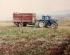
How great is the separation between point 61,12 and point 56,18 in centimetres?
186

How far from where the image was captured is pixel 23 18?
55.6 ft

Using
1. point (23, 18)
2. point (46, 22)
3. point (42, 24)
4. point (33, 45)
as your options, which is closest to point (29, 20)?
point (23, 18)

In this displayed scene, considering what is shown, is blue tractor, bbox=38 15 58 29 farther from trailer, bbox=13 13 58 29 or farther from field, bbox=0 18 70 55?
field, bbox=0 18 70 55

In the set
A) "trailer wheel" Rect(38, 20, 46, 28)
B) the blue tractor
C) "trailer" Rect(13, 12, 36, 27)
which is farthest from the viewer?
"trailer" Rect(13, 12, 36, 27)

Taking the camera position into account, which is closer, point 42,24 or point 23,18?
point 42,24

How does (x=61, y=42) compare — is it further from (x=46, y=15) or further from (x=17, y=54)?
(x=46, y=15)

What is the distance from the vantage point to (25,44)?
31.1 feet

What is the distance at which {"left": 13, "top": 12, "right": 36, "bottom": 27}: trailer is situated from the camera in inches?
656

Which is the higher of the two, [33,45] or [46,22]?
[46,22]

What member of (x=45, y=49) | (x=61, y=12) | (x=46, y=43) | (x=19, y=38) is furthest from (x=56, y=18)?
(x=45, y=49)

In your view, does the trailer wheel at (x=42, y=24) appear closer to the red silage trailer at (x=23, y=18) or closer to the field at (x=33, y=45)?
the red silage trailer at (x=23, y=18)

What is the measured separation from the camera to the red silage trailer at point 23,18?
1667cm

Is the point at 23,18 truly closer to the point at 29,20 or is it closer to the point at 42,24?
the point at 29,20

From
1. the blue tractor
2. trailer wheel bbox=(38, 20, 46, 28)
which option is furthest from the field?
trailer wheel bbox=(38, 20, 46, 28)
